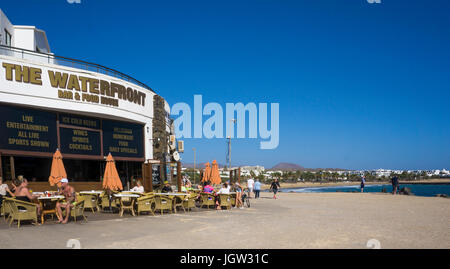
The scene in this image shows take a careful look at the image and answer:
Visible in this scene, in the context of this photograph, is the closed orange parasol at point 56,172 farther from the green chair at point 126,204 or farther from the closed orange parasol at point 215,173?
the closed orange parasol at point 215,173

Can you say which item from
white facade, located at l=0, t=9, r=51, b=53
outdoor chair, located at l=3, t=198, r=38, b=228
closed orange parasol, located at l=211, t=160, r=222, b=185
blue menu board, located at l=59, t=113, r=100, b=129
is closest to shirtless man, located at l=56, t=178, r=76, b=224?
outdoor chair, located at l=3, t=198, r=38, b=228

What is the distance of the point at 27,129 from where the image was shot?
48.6ft

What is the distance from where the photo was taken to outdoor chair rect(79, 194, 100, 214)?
1262 centimetres

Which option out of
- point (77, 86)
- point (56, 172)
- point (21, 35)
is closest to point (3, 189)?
point (56, 172)

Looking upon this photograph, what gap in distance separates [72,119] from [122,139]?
2905 millimetres

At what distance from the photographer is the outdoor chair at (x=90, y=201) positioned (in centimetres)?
1262

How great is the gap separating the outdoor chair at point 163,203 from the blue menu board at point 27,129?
633 cm

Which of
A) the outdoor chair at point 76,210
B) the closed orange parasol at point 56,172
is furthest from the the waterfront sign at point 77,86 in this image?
the outdoor chair at point 76,210

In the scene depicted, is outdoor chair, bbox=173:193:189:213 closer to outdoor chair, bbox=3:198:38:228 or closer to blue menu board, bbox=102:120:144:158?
outdoor chair, bbox=3:198:38:228

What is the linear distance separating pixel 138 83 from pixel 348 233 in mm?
14596

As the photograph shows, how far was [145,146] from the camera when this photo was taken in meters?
20.0

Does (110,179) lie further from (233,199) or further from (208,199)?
(233,199)

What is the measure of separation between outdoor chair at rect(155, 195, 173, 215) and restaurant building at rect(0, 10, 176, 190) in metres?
6.06
